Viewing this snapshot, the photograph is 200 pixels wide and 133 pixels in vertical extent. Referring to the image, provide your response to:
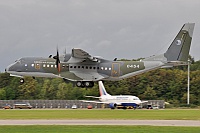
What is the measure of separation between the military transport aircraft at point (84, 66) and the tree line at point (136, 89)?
2311 inches

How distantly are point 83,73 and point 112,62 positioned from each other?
447 centimetres

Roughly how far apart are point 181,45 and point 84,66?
14725 millimetres

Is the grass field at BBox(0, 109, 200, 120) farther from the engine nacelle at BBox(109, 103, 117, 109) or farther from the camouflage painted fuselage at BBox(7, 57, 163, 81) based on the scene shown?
the engine nacelle at BBox(109, 103, 117, 109)

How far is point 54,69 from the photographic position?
275ft

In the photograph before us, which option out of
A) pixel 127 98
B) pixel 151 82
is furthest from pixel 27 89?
pixel 127 98

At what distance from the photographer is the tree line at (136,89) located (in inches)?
5822

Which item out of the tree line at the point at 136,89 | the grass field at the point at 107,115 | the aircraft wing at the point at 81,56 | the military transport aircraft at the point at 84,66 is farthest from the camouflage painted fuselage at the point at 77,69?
the tree line at the point at 136,89

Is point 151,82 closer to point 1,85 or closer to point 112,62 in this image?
point 1,85

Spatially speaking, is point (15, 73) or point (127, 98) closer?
point (15, 73)

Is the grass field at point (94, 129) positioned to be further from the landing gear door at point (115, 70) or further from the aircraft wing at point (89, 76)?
the landing gear door at point (115, 70)

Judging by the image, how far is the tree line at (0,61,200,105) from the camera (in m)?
148

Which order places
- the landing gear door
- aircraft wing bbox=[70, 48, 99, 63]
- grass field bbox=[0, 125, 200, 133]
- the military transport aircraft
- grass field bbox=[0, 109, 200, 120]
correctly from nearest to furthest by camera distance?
grass field bbox=[0, 125, 200, 133], grass field bbox=[0, 109, 200, 120], aircraft wing bbox=[70, 48, 99, 63], the military transport aircraft, the landing gear door

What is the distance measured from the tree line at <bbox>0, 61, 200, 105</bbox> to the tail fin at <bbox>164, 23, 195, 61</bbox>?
5448 cm

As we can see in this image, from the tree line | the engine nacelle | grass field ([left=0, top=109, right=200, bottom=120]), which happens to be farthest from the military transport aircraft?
the tree line
